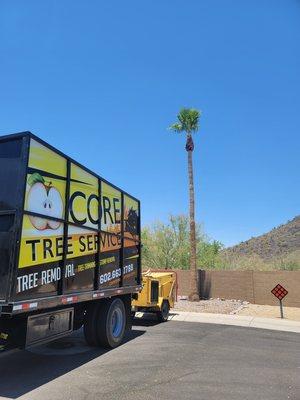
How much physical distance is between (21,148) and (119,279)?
16.0 ft

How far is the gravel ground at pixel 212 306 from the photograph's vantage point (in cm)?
2094

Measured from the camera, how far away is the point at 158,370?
8383 mm

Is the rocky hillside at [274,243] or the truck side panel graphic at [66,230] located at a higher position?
the rocky hillside at [274,243]

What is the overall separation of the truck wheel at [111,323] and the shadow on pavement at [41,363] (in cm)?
27

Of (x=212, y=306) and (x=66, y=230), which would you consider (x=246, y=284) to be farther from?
(x=66, y=230)

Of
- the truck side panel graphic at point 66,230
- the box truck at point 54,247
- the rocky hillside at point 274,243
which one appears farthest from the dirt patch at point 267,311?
the rocky hillside at point 274,243

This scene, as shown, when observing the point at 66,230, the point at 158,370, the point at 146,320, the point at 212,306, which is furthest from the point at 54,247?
the point at 212,306

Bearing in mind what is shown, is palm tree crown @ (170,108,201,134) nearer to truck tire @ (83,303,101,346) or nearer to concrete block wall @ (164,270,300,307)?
concrete block wall @ (164,270,300,307)

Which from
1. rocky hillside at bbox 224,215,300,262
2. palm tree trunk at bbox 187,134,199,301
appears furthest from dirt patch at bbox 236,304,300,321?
rocky hillside at bbox 224,215,300,262

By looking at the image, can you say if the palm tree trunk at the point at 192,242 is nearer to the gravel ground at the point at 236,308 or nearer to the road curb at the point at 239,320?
the gravel ground at the point at 236,308

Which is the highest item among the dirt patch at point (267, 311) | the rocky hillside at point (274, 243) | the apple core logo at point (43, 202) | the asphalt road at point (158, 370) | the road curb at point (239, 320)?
the rocky hillside at point (274, 243)

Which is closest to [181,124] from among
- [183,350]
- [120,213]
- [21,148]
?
[120,213]

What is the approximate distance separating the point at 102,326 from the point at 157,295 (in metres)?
5.62

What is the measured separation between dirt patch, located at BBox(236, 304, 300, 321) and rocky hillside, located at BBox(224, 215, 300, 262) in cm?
4690
